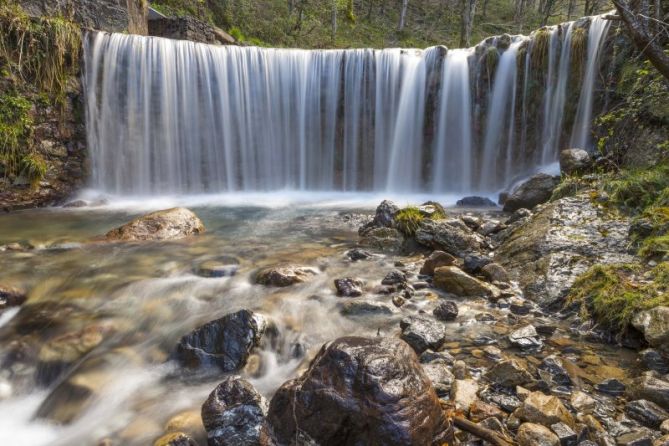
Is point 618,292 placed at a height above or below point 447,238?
above

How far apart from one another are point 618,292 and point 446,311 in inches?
55.2

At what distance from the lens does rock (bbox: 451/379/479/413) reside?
245 centimetres

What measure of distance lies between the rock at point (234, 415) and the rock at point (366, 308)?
1624mm

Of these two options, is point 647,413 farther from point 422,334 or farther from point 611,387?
point 422,334

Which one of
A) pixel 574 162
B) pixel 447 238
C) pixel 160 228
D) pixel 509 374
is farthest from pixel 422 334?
pixel 574 162

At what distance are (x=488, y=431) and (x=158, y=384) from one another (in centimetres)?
232

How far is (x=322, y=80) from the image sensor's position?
42.7 feet

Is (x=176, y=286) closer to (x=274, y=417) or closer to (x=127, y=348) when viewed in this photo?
(x=127, y=348)

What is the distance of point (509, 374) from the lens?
2.69m

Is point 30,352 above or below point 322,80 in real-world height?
below

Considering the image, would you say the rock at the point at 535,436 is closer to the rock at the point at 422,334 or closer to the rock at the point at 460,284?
the rock at the point at 422,334

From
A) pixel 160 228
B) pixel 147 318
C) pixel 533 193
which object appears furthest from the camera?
pixel 533 193

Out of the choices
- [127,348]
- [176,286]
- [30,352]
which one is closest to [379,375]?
[127,348]

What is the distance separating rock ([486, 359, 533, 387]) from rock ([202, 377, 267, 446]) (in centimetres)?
150
